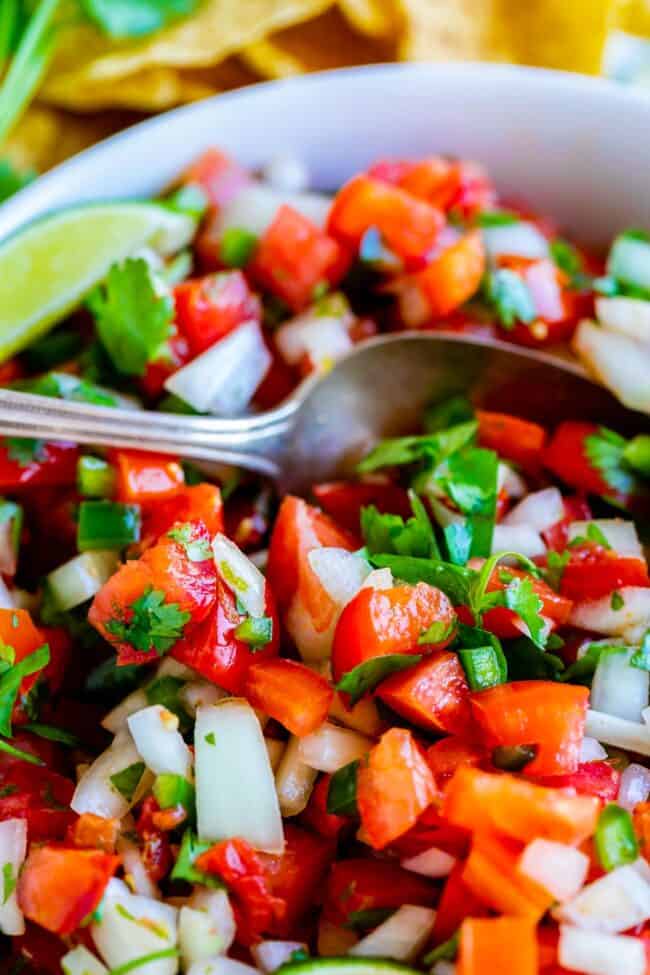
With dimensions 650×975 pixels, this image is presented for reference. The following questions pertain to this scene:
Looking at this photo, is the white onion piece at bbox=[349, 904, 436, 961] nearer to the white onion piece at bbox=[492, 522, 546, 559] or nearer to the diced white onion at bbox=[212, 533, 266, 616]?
the diced white onion at bbox=[212, 533, 266, 616]

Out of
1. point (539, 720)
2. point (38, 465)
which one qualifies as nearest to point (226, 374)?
point (38, 465)

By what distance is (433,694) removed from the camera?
1.90 meters

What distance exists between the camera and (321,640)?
6.77ft

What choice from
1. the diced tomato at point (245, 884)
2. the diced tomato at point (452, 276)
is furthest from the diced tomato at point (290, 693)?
the diced tomato at point (452, 276)

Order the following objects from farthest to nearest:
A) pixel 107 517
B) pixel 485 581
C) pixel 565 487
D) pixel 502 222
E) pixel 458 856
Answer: pixel 502 222 < pixel 565 487 < pixel 107 517 < pixel 485 581 < pixel 458 856

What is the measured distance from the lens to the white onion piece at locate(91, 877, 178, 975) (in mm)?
1741

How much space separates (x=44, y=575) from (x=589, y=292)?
139 cm

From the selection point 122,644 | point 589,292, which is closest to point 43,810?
point 122,644

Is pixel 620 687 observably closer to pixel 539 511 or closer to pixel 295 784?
pixel 539 511

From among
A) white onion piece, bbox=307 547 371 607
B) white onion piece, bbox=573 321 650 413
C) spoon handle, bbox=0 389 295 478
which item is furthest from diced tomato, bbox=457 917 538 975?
white onion piece, bbox=573 321 650 413

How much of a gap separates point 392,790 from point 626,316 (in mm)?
1191

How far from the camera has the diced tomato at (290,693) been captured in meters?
1.89

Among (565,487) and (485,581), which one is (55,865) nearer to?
(485,581)

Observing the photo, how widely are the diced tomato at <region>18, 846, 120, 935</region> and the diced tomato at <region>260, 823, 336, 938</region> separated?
26 centimetres
